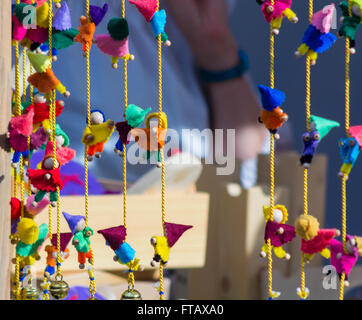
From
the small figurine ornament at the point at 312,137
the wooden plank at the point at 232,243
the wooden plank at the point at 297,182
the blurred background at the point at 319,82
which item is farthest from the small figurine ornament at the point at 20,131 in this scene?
the blurred background at the point at 319,82

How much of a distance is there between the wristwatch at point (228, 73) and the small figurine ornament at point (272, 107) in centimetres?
150

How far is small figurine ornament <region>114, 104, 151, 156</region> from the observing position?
0.66 m

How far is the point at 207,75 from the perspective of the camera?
2205 millimetres

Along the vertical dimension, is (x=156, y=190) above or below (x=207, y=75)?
below

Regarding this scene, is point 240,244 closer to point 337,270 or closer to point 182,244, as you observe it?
point 182,244

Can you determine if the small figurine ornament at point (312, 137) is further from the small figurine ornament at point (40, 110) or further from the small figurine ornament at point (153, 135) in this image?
the small figurine ornament at point (40, 110)

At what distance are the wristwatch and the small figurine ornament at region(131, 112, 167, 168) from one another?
59.9 inches

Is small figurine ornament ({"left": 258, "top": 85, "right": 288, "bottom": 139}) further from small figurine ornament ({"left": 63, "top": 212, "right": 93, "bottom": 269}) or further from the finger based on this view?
the finger

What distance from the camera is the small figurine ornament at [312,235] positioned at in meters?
0.67

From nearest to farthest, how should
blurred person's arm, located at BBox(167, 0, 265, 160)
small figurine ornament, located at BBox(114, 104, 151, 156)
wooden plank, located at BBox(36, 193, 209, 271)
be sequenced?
small figurine ornament, located at BBox(114, 104, 151, 156) < wooden plank, located at BBox(36, 193, 209, 271) < blurred person's arm, located at BBox(167, 0, 265, 160)

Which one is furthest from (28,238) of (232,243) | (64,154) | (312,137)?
(232,243)

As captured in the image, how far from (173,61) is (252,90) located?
34 centimetres

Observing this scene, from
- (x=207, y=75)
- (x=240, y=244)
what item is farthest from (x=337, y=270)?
(x=207, y=75)

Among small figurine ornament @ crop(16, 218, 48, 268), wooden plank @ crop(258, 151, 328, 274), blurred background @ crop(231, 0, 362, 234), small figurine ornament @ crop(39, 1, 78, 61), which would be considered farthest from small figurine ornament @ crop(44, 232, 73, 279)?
blurred background @ crop(231, 0, 362, 234)
